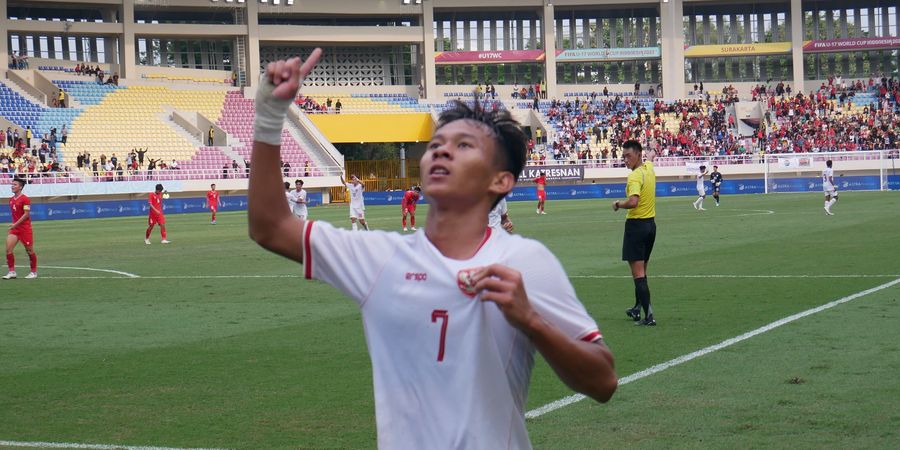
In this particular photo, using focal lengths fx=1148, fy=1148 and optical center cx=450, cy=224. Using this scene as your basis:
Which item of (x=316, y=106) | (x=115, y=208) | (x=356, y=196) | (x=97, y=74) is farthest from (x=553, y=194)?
(x=356, y=196)

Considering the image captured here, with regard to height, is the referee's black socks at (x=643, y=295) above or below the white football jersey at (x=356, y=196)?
below

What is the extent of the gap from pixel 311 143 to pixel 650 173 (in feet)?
189

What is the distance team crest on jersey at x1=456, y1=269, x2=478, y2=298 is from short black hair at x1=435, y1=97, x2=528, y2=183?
0.50m

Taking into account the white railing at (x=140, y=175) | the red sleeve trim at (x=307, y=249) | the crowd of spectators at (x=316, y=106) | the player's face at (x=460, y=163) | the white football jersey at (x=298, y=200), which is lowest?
the white football jersey at (x=298, y=200)

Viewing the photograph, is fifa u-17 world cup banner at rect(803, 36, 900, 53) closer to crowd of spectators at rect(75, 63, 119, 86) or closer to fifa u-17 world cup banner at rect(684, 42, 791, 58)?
fifa u-17 world cup banner at rect(684, 42, 791, 58)

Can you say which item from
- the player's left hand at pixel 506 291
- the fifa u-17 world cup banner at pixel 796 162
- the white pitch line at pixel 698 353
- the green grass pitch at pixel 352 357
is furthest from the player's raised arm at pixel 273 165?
the fifa u-17 world cup banner at pixel 796 162

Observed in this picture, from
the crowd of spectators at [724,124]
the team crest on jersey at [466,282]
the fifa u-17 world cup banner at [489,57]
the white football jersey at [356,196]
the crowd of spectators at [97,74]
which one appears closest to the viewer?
the team crest on jersey at [466,282]

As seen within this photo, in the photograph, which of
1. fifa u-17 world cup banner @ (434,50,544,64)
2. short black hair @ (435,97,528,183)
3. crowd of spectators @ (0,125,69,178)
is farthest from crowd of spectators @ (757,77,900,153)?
short black hair @ (435,97,528,183)

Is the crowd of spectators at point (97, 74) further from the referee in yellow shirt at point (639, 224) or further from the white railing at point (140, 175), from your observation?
the referee in yellow shirt at point (639, 224)

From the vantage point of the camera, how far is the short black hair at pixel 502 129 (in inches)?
140

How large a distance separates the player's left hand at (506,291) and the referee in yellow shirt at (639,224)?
11.0 meters

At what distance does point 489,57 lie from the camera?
89125 millimetres

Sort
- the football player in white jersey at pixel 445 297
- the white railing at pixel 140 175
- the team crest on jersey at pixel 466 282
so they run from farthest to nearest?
the white railing at pixel 140 175, the football player in white jersey at pixel 445 297, the team crest on jersey at pixel 466 282

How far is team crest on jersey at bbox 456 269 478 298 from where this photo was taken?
10.1 feet
